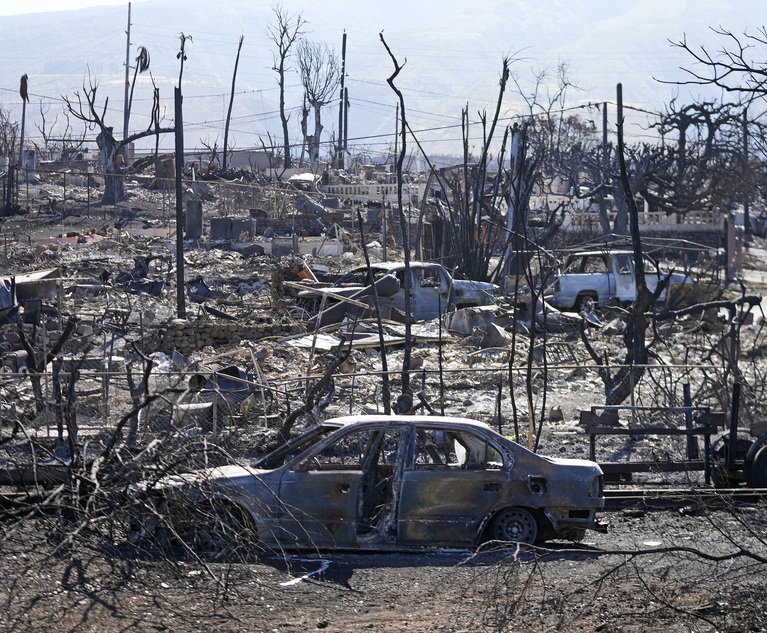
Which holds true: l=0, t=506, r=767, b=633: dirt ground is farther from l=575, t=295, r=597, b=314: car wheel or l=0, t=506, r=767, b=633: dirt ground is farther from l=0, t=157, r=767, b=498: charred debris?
l=575, t=295, r=597, b=314: car wheel

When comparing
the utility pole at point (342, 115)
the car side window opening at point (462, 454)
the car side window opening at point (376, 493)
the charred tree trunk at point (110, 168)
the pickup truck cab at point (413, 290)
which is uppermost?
the utility pole at point (342, 115)

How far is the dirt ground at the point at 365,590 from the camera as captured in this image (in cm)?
668

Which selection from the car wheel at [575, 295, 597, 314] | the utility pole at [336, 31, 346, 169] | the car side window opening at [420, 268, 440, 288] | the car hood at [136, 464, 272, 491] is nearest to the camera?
the car hood at [136, 464, 272, 491]

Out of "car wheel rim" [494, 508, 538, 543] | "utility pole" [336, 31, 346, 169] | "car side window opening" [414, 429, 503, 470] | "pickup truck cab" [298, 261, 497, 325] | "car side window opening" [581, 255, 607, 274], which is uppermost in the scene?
"utility pole" [336, 31, 346, 169]

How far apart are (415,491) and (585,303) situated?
51.6ft

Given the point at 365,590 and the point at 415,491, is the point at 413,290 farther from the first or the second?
the point at 365,590

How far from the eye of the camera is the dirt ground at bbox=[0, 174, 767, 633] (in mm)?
6683

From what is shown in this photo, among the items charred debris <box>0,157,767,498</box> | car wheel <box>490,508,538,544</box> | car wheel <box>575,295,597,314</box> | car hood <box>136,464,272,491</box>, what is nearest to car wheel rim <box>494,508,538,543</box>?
car wheel <box>490,508,538,544</box>

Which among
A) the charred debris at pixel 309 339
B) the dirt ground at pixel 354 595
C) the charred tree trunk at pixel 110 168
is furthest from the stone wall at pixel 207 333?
the charred tree trunk at pixel 110 168

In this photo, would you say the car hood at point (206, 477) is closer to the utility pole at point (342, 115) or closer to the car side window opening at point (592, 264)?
the car side window opening at point (592, 264)

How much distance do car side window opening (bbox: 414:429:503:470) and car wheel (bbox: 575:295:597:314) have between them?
1453cm

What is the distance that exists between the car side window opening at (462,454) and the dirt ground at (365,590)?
27.4 inches

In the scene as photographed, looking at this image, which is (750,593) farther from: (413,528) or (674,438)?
(674,438)

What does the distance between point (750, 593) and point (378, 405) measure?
7.37m
